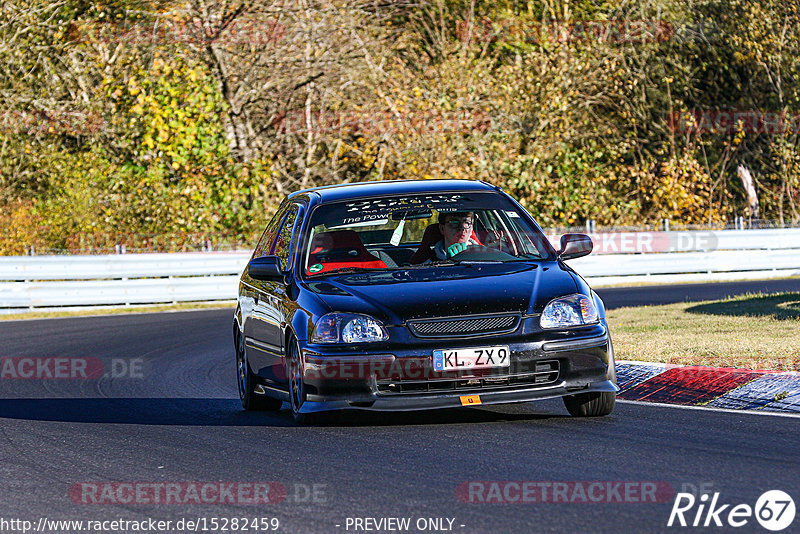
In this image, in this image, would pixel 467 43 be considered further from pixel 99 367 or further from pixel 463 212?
pixel 463 212

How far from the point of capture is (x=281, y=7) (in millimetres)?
32000

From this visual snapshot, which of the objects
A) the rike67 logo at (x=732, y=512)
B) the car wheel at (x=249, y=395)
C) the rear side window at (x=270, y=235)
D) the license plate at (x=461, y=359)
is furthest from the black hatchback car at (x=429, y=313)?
the rike67 logo at (x=732, y=512)

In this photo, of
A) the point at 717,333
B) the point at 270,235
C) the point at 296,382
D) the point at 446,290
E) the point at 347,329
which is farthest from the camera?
the point at 717,333

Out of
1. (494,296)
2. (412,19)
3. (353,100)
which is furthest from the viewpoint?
(412,19)

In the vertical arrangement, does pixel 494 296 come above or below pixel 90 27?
below

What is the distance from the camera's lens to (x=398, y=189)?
1005cm

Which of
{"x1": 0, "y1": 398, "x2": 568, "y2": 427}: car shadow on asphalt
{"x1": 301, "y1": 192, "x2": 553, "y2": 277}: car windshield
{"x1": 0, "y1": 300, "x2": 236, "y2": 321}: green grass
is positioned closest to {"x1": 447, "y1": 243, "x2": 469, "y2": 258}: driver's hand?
{"x1": 301, "y1": 192, "x2": 553, "y2": 277}: car windshield

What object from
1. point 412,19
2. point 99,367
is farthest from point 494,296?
point 412,19

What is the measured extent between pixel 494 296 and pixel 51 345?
10320 millimetres

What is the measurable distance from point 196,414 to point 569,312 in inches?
130

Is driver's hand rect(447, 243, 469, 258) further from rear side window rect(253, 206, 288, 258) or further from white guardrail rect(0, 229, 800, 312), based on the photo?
white guardrail rect(0, 229, 800, 312)

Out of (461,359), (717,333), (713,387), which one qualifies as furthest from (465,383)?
(717,333)

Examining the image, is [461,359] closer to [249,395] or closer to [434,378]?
[434,378]

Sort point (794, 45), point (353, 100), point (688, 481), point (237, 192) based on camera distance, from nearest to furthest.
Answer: point (688, 481)
point (237, 192)
point (353, 100)
point (794, 45)
